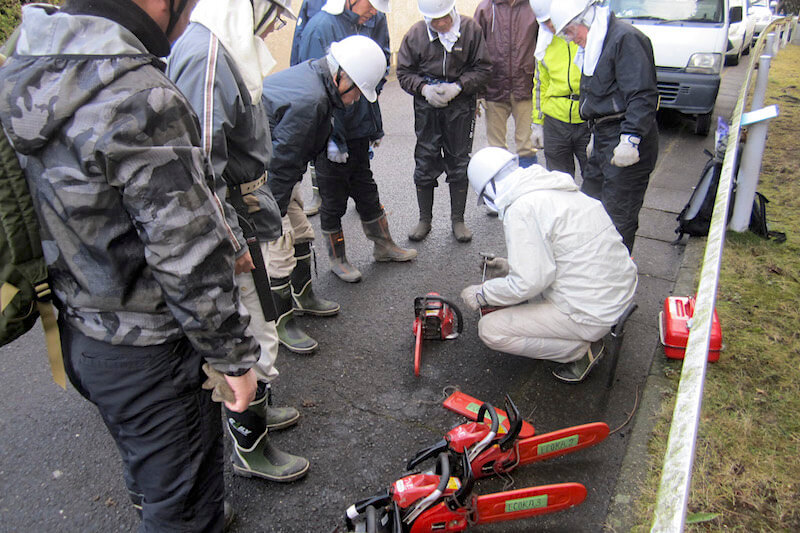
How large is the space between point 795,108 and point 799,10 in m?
15.7

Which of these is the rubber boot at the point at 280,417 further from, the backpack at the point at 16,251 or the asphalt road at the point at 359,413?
the backpack at the point at 16,251

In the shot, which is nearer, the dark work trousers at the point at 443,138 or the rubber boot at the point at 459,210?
the dark work trousers at the point at 443,138

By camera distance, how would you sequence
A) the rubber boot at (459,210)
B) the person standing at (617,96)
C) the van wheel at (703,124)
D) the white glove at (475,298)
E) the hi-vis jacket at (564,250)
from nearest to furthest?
the hi-vis jacket at (564,250)
the white glove at (475,298)
the person standing at (617,96)
the rubber boot at (459,210)
the van wheel at (703,124)

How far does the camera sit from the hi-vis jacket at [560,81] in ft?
13.2

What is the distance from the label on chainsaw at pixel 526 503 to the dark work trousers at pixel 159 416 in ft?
3.80

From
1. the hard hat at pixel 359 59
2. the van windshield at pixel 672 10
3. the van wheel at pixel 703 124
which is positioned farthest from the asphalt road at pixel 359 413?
the van windshield at pixel 672 10

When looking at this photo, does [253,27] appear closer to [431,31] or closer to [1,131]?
[1,131]

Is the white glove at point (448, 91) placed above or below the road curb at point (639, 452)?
above

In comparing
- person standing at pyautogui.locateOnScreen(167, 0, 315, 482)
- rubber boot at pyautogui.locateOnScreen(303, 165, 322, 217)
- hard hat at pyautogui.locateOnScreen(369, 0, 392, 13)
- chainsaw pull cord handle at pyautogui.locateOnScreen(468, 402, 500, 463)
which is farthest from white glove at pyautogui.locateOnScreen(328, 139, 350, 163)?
chainsaw pull cord handle at pyautogui.locateOnScreen(468, 402, 500, 463)

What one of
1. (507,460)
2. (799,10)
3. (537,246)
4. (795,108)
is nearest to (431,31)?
(537,246)

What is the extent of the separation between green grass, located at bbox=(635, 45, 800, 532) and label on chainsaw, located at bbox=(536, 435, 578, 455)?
1.20 ft

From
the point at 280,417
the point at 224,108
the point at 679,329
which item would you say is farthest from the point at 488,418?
the point at 224,108

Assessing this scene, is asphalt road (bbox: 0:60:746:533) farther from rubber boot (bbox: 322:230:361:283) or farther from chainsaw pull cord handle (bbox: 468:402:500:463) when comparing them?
chainsaw pull cord handle (bbox: 468:402:500:463)

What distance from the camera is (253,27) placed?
2.09 metres
